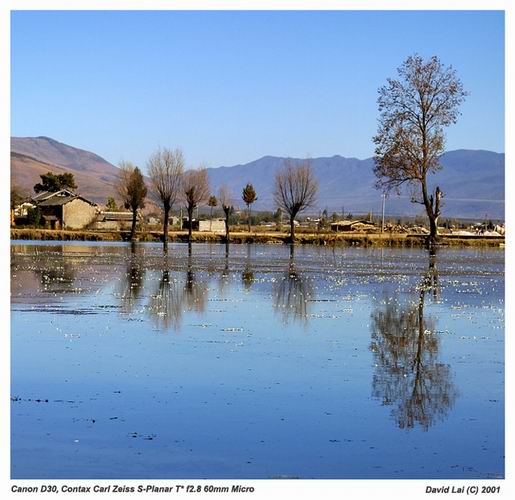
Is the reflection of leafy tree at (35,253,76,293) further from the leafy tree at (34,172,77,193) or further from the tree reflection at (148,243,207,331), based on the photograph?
the leafy tree at (34,172,77,193)

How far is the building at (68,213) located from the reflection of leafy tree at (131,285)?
6393cm

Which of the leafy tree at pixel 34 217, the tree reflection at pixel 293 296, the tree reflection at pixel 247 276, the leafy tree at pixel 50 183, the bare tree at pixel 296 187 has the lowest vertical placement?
the tree reflection at pixel 293 296

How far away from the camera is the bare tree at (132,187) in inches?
3711

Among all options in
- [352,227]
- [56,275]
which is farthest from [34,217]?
[56,275]

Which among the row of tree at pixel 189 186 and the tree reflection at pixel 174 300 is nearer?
the tree reflection at pixel 174 300

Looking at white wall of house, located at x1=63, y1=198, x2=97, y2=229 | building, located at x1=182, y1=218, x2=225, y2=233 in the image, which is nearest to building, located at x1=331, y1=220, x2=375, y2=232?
building, located at x1=182, y1=218, x2=225, y2=233

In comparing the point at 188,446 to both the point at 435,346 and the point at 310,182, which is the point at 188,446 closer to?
the point at 435,346

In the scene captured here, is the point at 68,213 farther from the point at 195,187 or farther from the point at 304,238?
the point at 304,238

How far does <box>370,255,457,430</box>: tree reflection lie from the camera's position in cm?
1096

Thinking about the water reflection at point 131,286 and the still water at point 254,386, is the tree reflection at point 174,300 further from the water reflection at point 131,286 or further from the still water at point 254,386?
the water reflection at point 131,286

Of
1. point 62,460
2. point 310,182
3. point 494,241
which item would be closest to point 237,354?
point 62,460

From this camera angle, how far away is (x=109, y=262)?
127 ft

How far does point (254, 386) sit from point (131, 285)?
1476 cm

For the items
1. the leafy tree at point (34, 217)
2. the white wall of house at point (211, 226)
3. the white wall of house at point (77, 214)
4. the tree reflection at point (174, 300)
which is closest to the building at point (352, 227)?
the white wall of house at point (211, 226)
